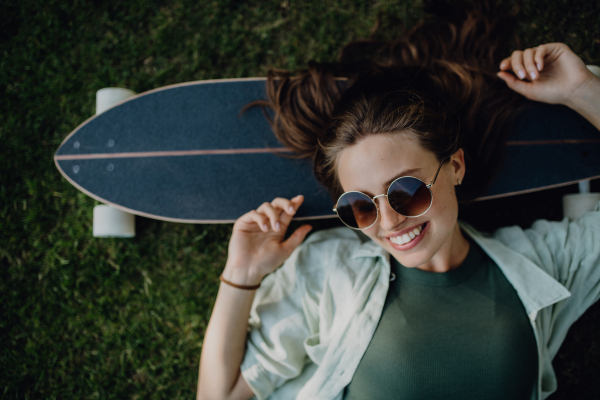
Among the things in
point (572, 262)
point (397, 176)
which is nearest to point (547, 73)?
point (572, 262)

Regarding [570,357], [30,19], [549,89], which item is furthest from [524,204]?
[30,19]

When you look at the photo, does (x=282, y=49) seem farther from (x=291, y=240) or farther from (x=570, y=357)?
(x=570, y=357)

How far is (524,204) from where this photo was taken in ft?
9.64

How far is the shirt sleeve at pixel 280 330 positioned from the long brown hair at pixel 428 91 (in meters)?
0.69

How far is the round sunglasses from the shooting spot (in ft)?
5.97

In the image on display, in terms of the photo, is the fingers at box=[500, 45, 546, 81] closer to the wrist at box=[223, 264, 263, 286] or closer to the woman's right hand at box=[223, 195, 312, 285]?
the woman's right hand at box=[223, 195, 312, 285]

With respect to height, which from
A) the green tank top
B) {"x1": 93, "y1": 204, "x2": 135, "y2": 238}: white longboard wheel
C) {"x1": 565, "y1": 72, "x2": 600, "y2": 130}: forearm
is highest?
{"x1": 565, "y1": 72, "x2": 600, "y2": 130}: forearm

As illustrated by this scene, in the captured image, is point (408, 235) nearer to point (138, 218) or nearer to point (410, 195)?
point (410, 195)

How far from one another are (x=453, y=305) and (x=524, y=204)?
1.33 metres

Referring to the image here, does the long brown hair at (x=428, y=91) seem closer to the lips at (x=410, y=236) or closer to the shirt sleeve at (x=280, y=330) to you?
the lips at (x=410, y=236)

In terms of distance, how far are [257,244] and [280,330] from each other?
57 centimetres

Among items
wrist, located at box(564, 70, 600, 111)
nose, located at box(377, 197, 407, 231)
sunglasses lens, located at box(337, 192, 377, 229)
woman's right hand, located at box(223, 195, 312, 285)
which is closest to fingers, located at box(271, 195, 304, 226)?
woman's right hand, located at box(223, 195, 312, 285)

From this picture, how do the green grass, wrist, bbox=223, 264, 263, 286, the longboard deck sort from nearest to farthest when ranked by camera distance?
wrist, bbox=223, 264, 263, 286
the longboard deck
the green grass

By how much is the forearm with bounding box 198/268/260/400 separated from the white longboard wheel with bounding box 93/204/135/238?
1.12 meters
